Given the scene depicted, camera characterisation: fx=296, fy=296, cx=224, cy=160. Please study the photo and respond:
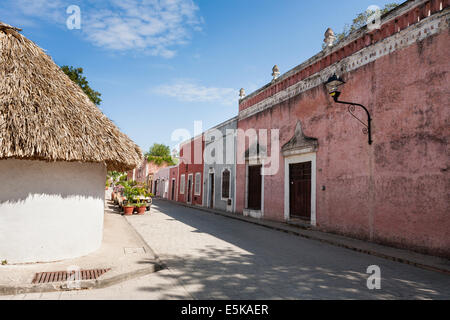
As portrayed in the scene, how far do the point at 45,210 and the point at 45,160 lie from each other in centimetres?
91

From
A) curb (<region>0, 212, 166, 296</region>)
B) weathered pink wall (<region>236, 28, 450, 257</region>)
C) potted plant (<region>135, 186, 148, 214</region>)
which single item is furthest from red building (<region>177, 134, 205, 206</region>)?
curb (<region>0, 212, 166, 296</region>)

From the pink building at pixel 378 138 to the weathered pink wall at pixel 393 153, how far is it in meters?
0.03

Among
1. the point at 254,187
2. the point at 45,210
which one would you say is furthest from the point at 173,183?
the point at 45,210

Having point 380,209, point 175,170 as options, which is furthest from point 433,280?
point 175,170

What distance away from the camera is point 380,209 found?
27.0ft

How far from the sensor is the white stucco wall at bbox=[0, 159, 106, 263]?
16.9 ft

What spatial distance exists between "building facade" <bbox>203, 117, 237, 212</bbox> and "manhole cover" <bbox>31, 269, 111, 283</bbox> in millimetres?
12725

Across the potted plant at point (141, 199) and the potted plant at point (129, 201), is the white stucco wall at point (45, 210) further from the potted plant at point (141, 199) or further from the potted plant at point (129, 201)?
the potted plant at point (141, 199)

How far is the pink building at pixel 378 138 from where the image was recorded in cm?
709

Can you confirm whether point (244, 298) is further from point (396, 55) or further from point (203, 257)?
point (396, 55)

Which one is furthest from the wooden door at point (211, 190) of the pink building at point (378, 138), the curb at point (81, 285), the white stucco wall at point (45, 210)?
the curb at point (81, 285)

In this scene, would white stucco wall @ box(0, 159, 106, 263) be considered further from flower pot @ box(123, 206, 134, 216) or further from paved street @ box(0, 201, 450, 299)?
flower pot @ box(123, 206, 134, 216)
